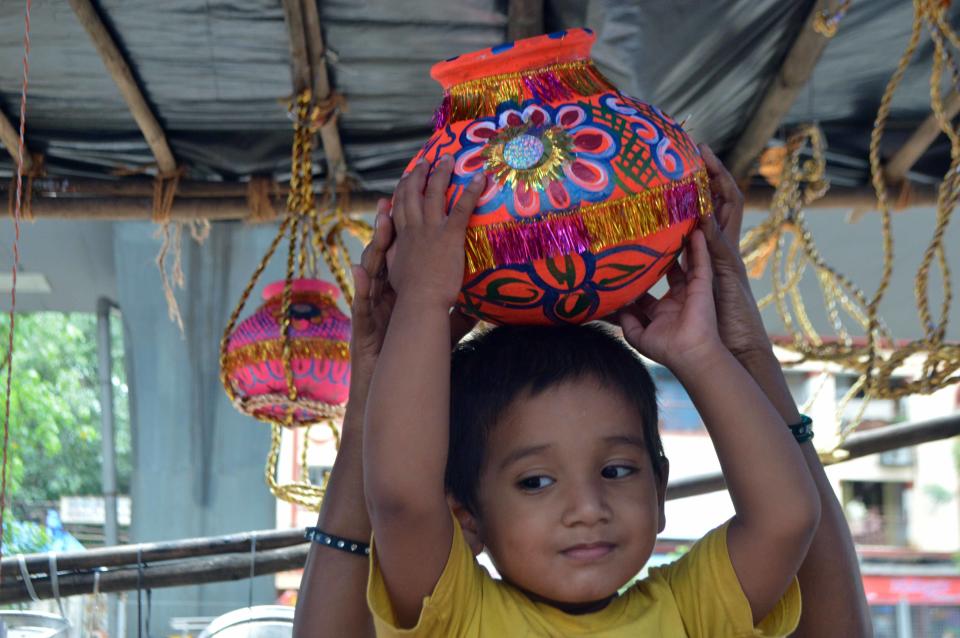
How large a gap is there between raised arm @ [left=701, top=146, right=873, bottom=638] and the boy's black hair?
0.12 m

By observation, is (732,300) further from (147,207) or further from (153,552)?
(147,207)

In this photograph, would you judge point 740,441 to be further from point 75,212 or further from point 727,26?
point 75,212

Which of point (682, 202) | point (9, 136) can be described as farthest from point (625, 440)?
point (9, 136)

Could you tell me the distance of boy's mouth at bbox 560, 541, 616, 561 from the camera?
3.48 feet

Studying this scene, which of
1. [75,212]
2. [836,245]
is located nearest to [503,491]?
[75,212]

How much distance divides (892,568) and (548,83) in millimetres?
16335

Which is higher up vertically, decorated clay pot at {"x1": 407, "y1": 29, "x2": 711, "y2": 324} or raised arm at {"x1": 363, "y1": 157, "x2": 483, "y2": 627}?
decorated clay pot at {"x1": 407, "y1": 29, "x2": 711, "y2": 324}

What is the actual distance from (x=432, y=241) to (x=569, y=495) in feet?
0.92

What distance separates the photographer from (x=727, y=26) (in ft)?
8.57

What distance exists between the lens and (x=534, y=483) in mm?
1097

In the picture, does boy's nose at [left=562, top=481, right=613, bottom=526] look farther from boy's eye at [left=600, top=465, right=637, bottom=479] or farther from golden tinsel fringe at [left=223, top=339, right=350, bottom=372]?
golden tinsel fringe at [left=223, top=339, right=350, bottom=372]

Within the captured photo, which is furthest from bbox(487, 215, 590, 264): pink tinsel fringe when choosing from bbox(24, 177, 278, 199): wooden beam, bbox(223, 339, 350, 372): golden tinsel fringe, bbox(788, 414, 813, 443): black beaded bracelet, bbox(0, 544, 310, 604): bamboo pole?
bbox(24, 177, 278, 199): wooden beam

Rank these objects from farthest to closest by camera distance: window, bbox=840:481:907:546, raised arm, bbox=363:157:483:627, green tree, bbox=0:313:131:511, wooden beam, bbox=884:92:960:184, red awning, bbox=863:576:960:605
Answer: window, bbox=840:481:907:546 → red awning, bbox=863:576:960:605 → green tree, bbox=0:313:131:511 → wooden beam, bbox=884:92:960:184 → raised arm, bbox=363:157:483:627

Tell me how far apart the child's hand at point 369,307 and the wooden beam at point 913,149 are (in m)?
2.40
